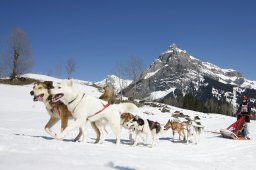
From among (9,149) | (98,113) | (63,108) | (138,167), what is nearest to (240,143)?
(98,113)

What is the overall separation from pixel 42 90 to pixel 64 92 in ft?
1.81

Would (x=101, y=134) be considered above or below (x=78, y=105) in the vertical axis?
below

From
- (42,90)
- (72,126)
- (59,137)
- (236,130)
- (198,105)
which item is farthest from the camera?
(198,105)

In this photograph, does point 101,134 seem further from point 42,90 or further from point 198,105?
→ point 198,105

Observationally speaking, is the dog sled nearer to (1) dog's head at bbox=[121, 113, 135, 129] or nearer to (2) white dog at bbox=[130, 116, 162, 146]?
(2) white dog at bbox=[130, 116, 162, 146]

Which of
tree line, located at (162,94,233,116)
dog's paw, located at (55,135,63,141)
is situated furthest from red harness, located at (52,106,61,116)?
tree line, located at (162,94,233,116)

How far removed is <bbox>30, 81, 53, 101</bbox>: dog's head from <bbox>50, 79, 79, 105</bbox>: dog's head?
0.23 m

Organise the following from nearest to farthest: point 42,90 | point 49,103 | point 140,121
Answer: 1. point 42,90
2. point 49,103
3. point 140,121

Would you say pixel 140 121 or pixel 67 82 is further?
pixel 140 121

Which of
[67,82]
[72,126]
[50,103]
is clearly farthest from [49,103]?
[72,126]

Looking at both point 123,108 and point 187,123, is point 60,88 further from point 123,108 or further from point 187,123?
point 187,123

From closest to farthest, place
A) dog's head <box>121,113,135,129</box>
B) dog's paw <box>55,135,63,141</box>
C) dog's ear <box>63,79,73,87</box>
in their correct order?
dog's paw <box>55,135,63,141</box> → dog's ear <box>63,79,73,87</box> → dog's head <box>121,113,135,129</box>

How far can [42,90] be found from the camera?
297 inches

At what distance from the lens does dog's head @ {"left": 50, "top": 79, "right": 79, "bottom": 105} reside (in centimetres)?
736
